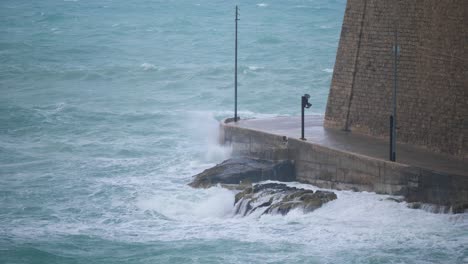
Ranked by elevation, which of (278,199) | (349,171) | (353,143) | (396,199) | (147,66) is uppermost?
(147,66)

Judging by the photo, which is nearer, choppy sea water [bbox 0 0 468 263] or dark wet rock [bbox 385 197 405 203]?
choppy sea water [bbox 0 0 468 263]

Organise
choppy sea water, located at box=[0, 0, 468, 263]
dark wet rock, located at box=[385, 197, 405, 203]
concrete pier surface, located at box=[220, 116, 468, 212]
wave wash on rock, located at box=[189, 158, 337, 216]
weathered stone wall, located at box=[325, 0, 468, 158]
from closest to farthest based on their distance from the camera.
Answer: choppy sea water, located at box=[0, 0, 468, 263], concrete pier surface, located at box=[220, 116, 468, 212], dark wet rock, located at box=[385, 197, 405, 203], wave wash on rock, located at box=[189, 158, 337, 216], weathered stone wall, located at box=[325, 0, 468, 158]

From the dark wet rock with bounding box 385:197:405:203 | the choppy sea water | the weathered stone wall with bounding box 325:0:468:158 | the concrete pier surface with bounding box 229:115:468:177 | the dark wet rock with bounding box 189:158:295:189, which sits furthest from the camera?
the dark wet rock with bounding box 189:158:295:189

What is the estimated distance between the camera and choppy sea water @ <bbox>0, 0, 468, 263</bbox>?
2177 centimetres

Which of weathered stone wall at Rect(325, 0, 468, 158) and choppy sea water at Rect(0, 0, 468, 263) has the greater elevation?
weathered stone wall at Rect(325, 0, 468, 158)

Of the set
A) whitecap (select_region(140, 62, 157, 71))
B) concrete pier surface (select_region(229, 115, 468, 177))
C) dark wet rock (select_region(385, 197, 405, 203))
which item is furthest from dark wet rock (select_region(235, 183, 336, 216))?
whitecap (select_region(140, 62, 157, 71))

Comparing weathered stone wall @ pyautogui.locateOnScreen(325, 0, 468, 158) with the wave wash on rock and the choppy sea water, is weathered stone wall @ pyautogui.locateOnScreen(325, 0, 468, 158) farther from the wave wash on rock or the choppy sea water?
the choppy sea water

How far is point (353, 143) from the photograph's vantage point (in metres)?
25.6

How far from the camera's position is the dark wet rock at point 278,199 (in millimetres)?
23609

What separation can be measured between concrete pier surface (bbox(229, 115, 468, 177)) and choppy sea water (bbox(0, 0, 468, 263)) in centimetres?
105

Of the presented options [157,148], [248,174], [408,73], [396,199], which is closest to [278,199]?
[248,174]

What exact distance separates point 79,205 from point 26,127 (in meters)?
10.6

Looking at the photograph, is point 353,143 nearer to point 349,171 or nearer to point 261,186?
point 349,171

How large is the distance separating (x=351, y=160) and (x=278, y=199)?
180 cm
